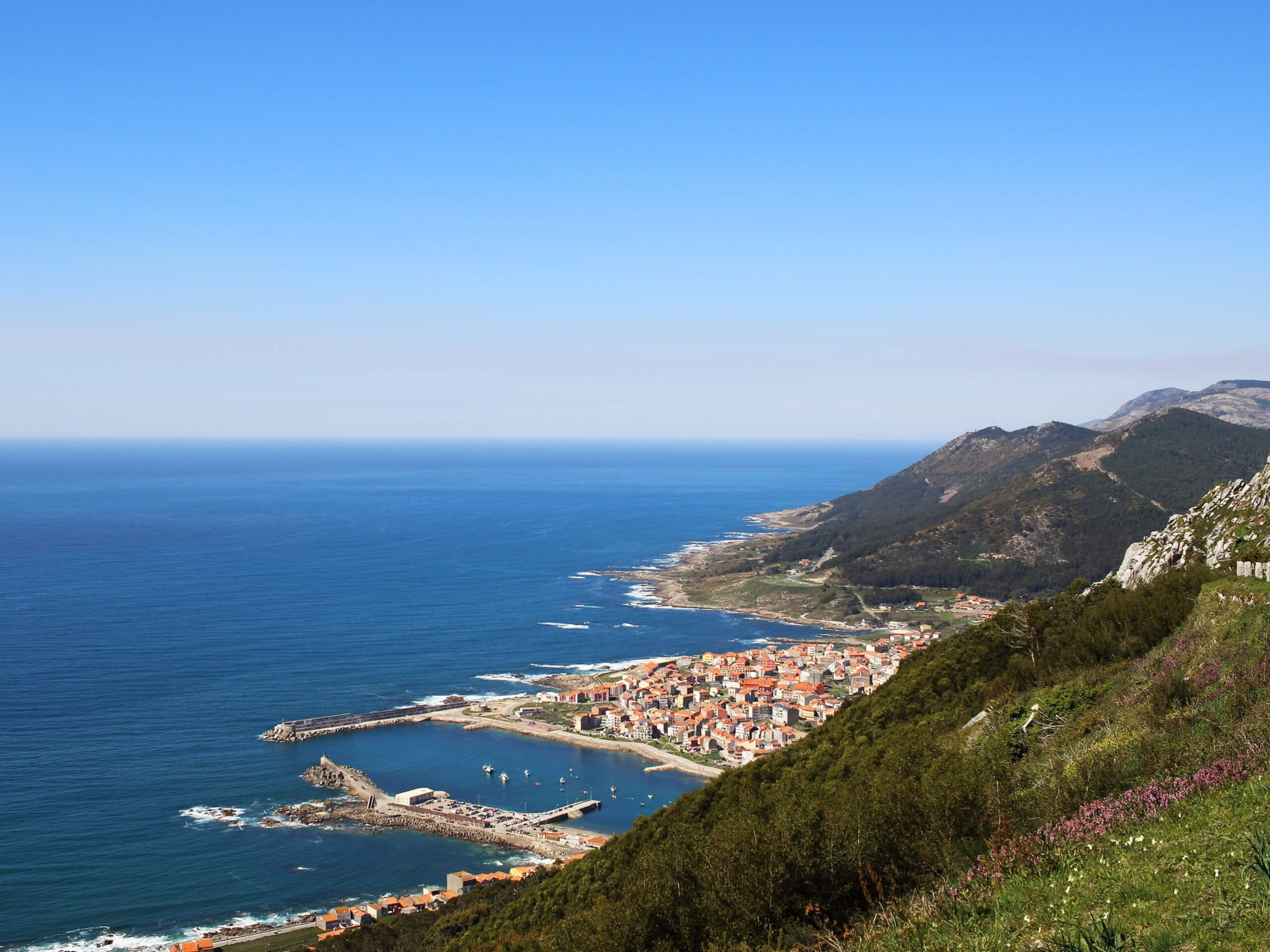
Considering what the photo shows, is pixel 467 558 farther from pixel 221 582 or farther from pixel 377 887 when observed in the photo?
pixel 377 887

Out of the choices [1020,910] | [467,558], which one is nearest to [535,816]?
[1020,910]

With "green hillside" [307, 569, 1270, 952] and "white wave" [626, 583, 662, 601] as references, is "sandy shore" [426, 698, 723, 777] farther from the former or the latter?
"white wave" [626, 583, 662, 601]

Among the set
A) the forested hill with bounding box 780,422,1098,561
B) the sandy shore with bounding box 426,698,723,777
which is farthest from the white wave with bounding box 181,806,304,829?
the forested hill with bounding box 780,422,1098,561

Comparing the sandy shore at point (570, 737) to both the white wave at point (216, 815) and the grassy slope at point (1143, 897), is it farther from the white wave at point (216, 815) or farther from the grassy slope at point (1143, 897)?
the grassy slope at point (1143, 897)

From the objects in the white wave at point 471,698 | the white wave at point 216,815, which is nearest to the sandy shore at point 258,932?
the white wave at point 216,815

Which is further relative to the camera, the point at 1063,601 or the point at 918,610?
the point at 918,610

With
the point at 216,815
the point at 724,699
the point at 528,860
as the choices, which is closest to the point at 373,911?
the point at 528,860
